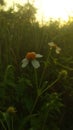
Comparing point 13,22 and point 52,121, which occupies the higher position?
point 13,22

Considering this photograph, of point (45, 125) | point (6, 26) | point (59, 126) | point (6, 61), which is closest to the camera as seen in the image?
point (45, 125)

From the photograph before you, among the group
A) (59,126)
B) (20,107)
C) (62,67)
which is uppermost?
(62,67)

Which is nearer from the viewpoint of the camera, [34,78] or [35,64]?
[35,64]

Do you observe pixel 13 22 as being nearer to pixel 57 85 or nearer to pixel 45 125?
pixel 57 85

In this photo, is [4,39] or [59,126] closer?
[59,126]

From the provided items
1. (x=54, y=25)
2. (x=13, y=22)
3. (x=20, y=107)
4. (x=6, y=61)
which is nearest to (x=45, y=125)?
(x=20, y=107)

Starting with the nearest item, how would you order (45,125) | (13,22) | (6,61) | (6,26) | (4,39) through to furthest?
(45,125) → (6,61) → (4,39) → (6,26) → (13,22)

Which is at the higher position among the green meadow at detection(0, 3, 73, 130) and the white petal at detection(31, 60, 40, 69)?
the white petal at detection(31, 60, 40, 69)

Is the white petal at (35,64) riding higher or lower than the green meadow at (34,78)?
higher

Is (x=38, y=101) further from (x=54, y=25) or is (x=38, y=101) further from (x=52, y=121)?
(x=54, y=25)

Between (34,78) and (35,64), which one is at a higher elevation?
(35,64)
